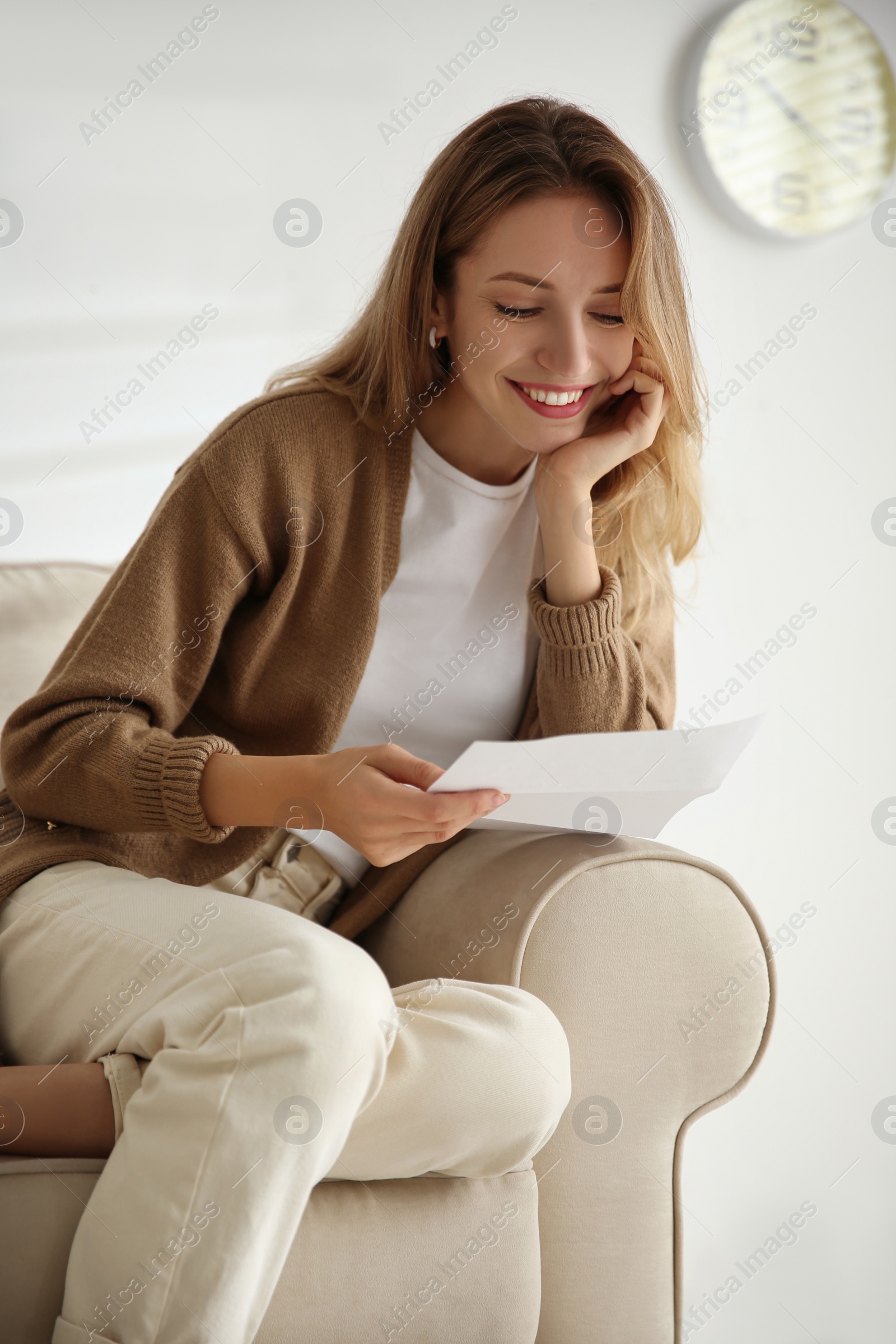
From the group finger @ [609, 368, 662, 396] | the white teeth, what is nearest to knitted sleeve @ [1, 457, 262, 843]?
the white teeth

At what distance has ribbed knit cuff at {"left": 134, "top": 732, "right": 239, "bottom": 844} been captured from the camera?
36.1 inches

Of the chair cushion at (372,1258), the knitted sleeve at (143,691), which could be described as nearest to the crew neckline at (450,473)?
the knitted sleeve at (143,691)

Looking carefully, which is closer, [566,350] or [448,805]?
[448,805]

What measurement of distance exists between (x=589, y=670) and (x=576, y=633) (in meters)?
0.04

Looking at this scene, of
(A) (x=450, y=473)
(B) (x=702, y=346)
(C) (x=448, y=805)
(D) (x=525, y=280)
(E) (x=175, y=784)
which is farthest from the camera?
(B) (x=702, y=346)

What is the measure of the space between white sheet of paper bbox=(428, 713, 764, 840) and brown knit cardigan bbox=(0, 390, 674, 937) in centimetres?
19

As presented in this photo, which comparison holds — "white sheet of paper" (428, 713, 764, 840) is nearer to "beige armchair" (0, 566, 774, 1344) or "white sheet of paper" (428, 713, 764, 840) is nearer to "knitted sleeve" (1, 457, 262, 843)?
"beige armchair" (0, 566, 774, 1344)

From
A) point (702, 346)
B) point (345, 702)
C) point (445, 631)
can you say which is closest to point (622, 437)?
point (445, 631)

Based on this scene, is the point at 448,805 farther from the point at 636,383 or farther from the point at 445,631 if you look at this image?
the point at 636,383

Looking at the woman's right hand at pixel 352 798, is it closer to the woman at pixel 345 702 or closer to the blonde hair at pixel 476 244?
the woman at pixel 345 702

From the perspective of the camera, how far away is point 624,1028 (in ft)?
3.08

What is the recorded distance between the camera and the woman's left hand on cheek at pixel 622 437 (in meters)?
1.17

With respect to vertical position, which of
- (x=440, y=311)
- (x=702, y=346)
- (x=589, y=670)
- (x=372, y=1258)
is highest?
(x=702, y=346)

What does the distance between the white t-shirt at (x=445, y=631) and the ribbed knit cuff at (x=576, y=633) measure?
0.07 meters
